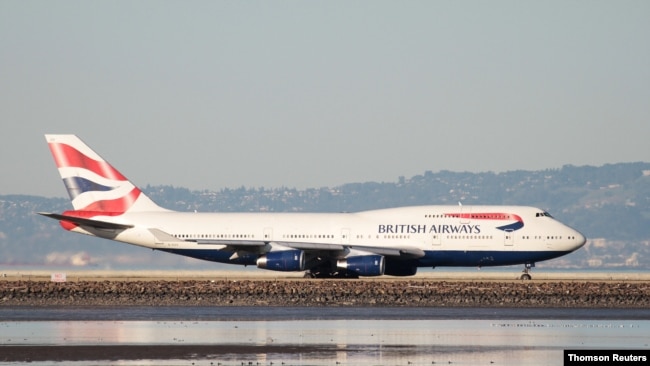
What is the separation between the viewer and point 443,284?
48844 mm

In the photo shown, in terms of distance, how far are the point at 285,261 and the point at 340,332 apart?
2483 cm

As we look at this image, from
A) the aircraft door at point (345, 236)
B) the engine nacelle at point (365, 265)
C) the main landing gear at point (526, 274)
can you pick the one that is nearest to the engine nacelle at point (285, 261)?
the engine nacelle at point (365, 265)

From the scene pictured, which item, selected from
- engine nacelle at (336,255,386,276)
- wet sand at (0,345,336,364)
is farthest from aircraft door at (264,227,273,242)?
wet sand at (0,345,336,364)

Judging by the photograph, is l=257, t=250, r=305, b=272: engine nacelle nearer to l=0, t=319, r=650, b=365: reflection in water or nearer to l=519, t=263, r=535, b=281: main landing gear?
l=519, t=263, r=535, b=281: main landing gear

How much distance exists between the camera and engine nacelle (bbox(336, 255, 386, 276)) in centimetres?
5322

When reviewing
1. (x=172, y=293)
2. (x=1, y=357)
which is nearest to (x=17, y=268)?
(x=172, y=293)

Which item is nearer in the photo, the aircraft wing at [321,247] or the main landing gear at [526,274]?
the aircraft wing at [321,247]

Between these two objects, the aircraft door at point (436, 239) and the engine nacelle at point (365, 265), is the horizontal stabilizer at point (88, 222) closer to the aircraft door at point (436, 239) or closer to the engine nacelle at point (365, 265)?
the engine nacelle at point (365, 265)

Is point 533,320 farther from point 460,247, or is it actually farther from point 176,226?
point 176,226

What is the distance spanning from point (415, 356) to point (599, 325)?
30.6ft

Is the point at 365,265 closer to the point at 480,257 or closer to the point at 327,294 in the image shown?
the point at 480,257

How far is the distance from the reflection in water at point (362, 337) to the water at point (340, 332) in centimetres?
2

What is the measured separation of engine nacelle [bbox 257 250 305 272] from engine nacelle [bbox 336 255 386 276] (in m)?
1.78

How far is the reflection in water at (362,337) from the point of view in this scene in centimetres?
2353
